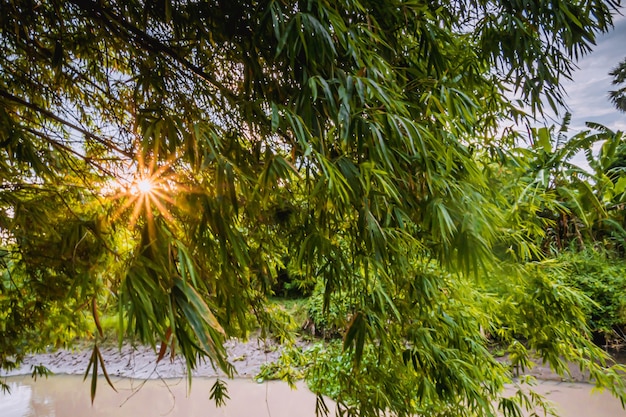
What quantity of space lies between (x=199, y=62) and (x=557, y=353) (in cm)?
197

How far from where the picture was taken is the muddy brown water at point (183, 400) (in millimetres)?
4043

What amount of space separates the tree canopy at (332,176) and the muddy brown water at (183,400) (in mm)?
2781

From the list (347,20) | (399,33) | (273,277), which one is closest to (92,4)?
(347,20)

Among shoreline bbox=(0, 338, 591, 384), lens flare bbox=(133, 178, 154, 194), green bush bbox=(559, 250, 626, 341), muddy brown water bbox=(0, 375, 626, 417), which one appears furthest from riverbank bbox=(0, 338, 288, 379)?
lens flare bbox=(133, 178, 154, 194)

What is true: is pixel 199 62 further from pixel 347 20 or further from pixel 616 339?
pixel 616 339

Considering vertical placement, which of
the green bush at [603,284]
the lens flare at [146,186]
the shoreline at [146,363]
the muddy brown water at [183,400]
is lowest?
the muddy brown water at [183,400]

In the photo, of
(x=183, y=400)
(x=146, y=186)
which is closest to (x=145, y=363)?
(x=183, y=400)

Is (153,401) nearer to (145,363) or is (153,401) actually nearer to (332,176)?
(145,363)

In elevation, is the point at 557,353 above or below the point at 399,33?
below

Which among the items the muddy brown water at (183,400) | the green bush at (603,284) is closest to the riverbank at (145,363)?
the muddy brown water at (183,400)

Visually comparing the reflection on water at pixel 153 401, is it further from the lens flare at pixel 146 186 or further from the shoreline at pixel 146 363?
the lens flare at pixel 146 186

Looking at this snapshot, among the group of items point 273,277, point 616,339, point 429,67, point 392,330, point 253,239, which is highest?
point 429,67

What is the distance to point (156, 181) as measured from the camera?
1.05 metres

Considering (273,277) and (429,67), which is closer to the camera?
(429,67)
